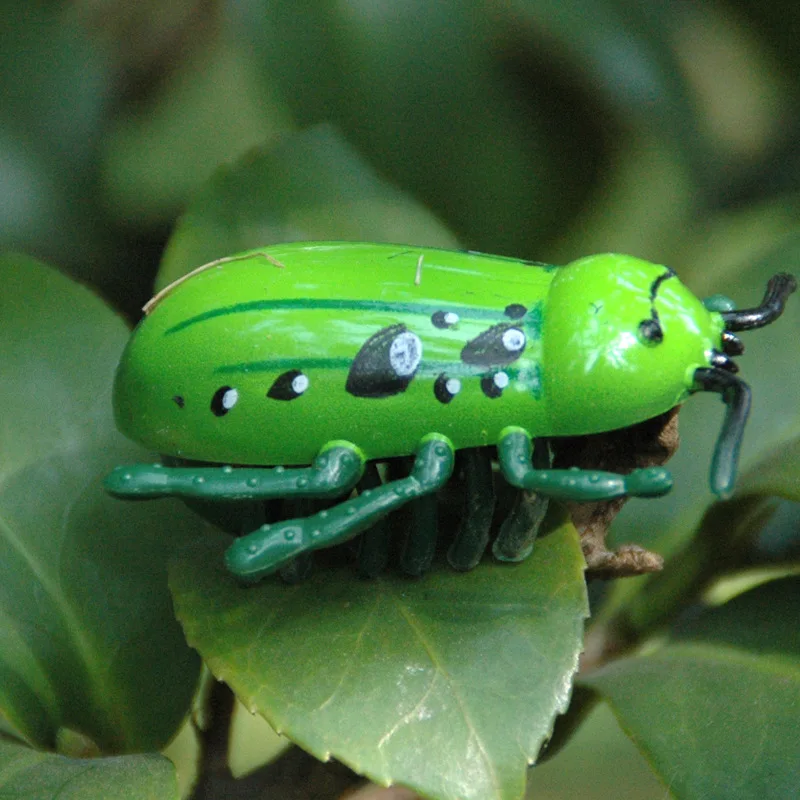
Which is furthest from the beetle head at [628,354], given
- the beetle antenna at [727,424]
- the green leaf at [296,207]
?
the green leaf at [296,207]

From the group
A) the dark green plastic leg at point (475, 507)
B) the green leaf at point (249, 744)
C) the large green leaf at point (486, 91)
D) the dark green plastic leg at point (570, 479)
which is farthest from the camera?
the large green leaf at point (486, 91)

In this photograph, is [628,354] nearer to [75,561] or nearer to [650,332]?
[650,332]

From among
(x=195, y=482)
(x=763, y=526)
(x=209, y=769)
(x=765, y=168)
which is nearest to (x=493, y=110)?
(x=765, y=168)

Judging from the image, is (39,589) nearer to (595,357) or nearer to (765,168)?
(595,357)

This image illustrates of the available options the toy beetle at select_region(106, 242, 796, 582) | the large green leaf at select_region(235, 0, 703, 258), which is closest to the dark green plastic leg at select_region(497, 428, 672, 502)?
the toy beetle at select_region(106, 242, 796, 582)

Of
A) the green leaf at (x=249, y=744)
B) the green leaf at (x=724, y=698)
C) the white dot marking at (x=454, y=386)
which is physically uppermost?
the white dot marking at (x=454, y=386)

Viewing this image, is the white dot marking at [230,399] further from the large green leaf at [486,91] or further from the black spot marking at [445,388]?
the large green leaf at [486,91]

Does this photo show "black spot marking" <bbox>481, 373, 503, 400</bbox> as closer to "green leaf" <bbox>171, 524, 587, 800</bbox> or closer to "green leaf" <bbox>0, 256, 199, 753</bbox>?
"green leaf" <bbox>171, 524, 587, 800</bbox>
